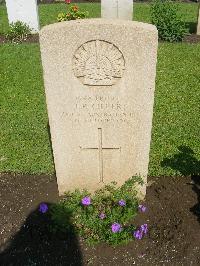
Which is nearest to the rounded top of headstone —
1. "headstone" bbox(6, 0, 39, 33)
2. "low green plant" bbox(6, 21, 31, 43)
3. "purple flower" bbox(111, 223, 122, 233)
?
"purple flower" bbox(111, 223, 122, 233)

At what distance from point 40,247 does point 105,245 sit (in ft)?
2.18

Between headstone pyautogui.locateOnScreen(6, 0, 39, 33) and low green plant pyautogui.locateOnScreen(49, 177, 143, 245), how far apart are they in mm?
8235

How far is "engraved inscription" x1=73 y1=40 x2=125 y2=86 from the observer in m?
3.12

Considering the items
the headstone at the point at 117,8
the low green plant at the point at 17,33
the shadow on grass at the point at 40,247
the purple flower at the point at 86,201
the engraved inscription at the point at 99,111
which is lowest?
the shadow on grass at the point at 40,247

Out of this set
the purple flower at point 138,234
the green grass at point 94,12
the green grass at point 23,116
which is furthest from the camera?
the green grass at point 94,12

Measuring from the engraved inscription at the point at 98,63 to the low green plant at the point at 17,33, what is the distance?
308 inches

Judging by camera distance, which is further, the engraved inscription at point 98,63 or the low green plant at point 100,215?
the low green plant at point 100,215

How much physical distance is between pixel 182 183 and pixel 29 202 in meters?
1.89

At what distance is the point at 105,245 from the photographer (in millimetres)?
3635

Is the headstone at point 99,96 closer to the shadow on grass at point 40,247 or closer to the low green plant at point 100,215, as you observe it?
the low green plant at point 100,215

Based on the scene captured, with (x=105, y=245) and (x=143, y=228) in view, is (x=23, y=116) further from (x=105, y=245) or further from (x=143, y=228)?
(x=143, y=228)

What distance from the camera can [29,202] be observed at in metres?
4.20

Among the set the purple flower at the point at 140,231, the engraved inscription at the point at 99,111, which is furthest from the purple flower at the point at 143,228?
the engraved inscription at the point at 99,111

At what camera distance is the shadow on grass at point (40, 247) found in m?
3.50
